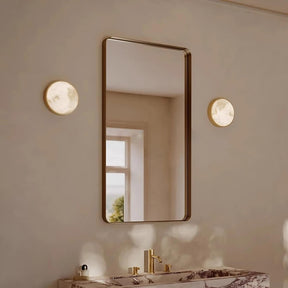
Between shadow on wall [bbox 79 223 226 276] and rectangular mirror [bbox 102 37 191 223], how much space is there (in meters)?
0.08

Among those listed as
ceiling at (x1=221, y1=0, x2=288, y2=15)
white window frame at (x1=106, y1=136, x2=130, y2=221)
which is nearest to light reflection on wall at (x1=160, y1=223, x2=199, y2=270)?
white window frame at (x1=106, y1=136, x2=130, y2=221)

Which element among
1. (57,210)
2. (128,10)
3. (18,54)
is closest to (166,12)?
(128,10)

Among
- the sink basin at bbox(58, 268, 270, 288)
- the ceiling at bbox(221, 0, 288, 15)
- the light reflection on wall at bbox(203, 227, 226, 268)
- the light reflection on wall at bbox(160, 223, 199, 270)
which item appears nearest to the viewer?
the sink basin at bbox(58, 268, 270, 288)

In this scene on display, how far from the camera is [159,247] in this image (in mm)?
3195

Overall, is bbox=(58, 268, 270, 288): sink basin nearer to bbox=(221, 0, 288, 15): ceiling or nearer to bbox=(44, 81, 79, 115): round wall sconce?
bbox=(44, 81, 79, 115): round wall sconce

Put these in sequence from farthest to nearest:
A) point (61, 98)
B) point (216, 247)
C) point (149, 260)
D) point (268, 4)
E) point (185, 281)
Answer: point (268, 4), point (216, 247), point (149, 260), point (61, 98), point (185, 281)

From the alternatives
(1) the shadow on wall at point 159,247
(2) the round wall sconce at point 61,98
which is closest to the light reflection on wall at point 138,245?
(1) the shadow on wall at point 159,247

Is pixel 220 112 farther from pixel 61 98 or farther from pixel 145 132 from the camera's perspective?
pixel 61 98

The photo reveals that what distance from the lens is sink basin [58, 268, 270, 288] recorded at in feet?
8.86

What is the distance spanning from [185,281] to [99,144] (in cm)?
85

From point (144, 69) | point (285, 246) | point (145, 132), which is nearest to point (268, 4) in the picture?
point (144, 69)

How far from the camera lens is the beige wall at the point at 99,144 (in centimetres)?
283

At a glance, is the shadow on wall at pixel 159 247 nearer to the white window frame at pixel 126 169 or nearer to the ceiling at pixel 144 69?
the white window frame at pixel 126 169

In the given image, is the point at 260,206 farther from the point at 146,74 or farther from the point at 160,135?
the point at 146,74
